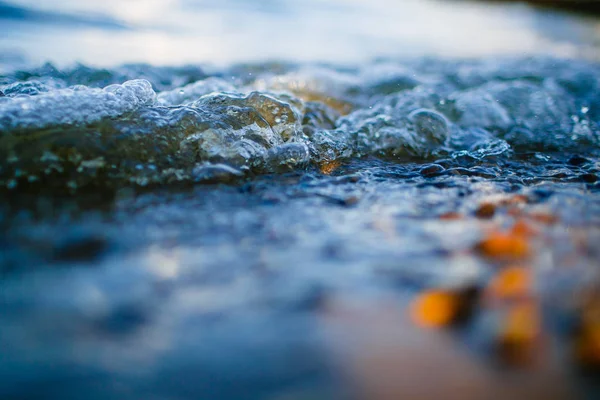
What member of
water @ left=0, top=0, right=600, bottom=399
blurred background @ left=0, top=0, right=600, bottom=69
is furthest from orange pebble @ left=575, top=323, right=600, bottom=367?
blurred background @ left=0, top=0, right=600, bottom=69

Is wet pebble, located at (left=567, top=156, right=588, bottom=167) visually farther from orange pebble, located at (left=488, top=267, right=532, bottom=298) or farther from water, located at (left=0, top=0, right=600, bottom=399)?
orange pebble, located at (left=488, top=267, right=532, bottom=298)

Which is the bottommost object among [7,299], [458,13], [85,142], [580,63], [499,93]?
[7,299]

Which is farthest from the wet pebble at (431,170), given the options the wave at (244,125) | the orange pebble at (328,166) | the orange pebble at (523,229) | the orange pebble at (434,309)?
the orange pebble at (434,309)

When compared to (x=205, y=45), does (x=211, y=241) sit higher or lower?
lower

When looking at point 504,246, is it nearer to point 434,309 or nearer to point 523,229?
point 523,229

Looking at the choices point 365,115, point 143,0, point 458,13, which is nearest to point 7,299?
point 365,115

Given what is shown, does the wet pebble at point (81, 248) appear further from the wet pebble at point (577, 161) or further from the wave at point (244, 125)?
the wet pebble at point (577, 161)

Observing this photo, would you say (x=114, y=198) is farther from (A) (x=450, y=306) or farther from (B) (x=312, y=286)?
(A) (x=450, y=306)
